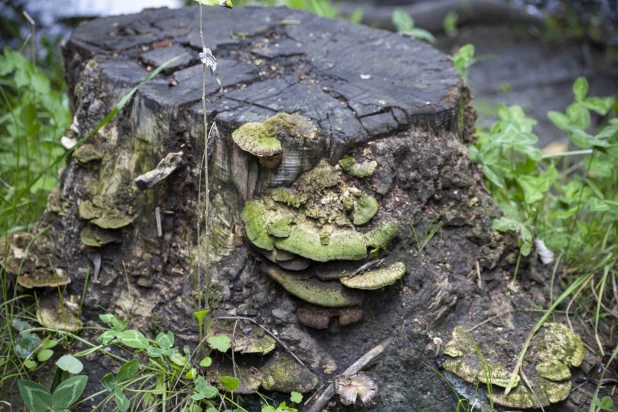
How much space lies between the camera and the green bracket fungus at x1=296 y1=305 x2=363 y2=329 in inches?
81.1

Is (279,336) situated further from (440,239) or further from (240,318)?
(440,239)

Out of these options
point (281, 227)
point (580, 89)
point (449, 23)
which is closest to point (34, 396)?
point (281, 227)

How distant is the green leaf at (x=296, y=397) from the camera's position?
1.97 metres

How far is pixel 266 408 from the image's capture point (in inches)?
75.0

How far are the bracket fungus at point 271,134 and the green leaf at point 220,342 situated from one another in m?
0.58

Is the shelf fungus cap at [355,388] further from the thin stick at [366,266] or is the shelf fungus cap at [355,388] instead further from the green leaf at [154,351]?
the green leaf at [154,351]

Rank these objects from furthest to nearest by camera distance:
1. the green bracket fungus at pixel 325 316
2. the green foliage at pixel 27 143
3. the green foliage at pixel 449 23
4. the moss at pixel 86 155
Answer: the green foliage at pixel 449 23 → the green foliage at pixel 27 143 → the moss at pixel 86 155 → the green bracket fungus at pixel 325 316

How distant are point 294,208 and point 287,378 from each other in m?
0.56

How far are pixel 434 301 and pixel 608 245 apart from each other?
3.46ft

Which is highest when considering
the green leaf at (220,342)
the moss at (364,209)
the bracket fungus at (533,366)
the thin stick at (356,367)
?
the moss at (364,209)

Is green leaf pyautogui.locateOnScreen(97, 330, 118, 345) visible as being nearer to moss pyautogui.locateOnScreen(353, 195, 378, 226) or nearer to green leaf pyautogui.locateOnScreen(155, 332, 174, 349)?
green leaf pyautogui.locateOnScreen(155, 332, 174, 349)

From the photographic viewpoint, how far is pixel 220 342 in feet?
6.42

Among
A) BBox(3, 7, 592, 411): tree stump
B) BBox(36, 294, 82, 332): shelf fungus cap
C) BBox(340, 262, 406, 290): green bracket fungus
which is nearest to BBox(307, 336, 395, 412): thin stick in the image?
BBox(3, 7, 592, 411): tree stump

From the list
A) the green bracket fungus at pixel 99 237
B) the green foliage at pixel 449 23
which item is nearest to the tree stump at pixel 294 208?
the green bracket fungus at pixel 99 237
